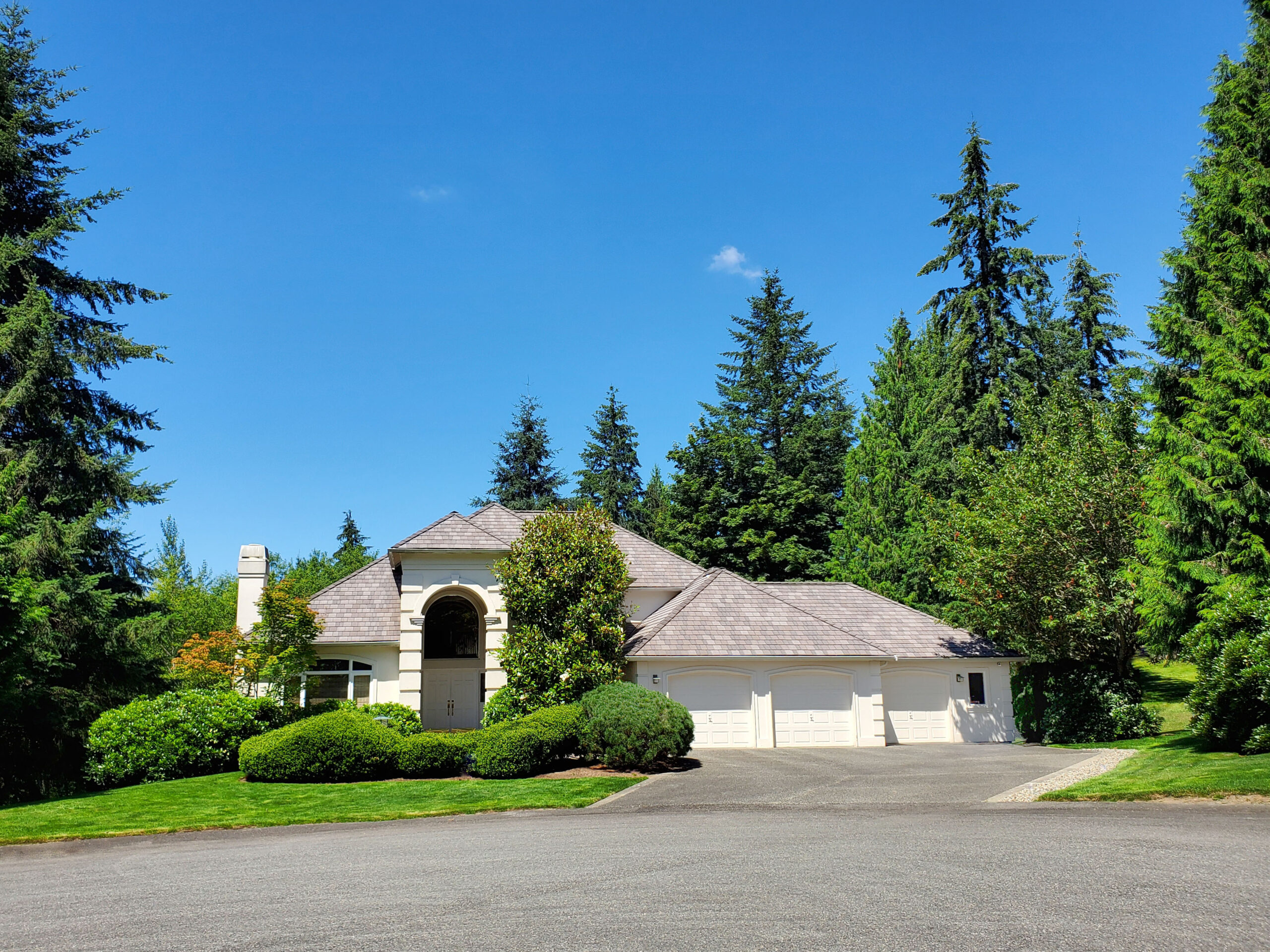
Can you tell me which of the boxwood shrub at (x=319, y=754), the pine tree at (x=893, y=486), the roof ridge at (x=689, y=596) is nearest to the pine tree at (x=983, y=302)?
the pine tree at (x=893, y=486)

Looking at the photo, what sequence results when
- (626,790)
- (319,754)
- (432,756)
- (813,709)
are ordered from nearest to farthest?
(626,790), (319,754), (432,756), (813,709)

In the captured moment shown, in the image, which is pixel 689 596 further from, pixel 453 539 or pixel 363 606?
pixel 363 606

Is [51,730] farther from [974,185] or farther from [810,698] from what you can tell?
[974,185]

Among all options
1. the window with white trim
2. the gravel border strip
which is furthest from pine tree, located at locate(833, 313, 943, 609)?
the window with white trim

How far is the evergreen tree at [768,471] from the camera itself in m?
42.2

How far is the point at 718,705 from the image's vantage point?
23.6 metres

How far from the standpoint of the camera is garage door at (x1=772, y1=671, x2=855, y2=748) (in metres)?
23.9

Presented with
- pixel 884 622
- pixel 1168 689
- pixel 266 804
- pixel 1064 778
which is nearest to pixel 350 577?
pixel 266 804

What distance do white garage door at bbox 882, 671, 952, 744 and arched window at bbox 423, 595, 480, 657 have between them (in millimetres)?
14321

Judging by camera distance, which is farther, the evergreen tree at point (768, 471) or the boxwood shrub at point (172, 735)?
the evergreen tree at point (768, 471)

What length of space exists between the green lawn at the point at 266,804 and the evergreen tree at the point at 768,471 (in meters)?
26.5

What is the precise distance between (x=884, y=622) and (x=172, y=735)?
68.6 feet

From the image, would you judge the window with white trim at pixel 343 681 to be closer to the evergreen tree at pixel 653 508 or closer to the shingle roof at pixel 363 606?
the shingle roof at pixel 363 606

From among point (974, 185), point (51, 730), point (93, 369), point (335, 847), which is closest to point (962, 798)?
point (335, 847)
